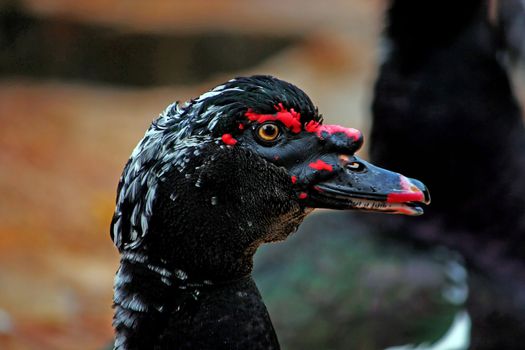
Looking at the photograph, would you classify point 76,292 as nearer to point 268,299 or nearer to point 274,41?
A: point 268,299

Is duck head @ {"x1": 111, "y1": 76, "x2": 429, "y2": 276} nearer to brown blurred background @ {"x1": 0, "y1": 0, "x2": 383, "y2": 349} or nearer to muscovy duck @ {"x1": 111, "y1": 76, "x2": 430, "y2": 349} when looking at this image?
muscovy duck @ {"x1": 111, "y1": 76, "x2": 430, "y2": 349}

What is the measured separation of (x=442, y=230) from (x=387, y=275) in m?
0.43

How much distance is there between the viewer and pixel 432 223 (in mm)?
4637

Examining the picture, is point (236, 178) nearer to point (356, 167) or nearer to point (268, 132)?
point (268, 132)

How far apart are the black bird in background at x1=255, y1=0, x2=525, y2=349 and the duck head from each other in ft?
4.95

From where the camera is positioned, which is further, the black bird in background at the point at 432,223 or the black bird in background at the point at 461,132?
the black bird in background at the point at 461,132

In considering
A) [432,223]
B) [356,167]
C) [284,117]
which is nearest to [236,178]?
[284,117]

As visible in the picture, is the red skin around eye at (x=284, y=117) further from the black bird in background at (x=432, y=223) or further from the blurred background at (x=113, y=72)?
the blurred background at (x=113, y=72)

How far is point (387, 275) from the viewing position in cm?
436

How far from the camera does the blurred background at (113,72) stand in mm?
7609

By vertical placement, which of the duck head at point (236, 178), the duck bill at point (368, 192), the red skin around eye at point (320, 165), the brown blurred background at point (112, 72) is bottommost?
the duck bill at point (368, 192)

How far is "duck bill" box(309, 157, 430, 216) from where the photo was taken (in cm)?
270

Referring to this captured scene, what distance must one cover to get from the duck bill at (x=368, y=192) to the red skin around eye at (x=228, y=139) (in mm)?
258

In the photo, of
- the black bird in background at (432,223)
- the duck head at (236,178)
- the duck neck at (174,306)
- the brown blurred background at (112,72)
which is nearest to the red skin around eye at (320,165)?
the duck head at (236,178)
